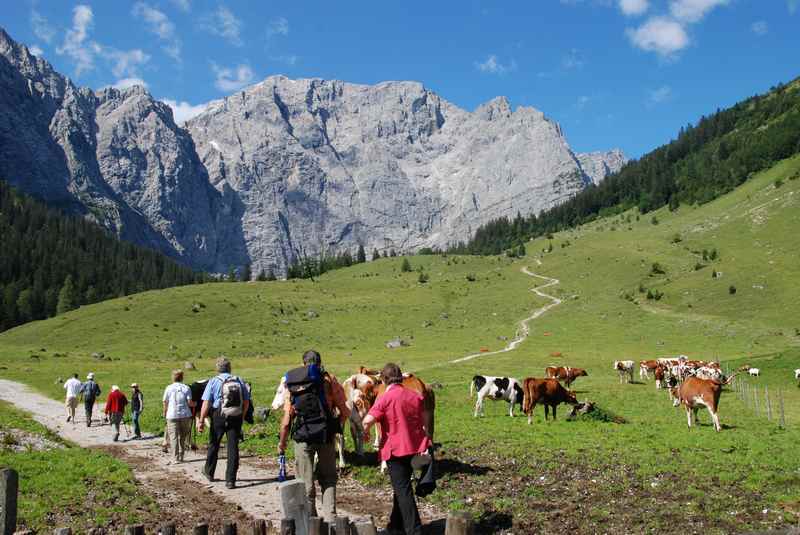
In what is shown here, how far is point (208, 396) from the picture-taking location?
16203 millimetres

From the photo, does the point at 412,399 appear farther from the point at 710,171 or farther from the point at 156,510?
the point at 710,171

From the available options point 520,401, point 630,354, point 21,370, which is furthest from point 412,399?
point 21,370

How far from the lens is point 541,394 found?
25953 mm

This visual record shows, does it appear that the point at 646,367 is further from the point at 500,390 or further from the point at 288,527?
the point at 288,527

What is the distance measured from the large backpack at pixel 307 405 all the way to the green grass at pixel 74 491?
4.37 meters

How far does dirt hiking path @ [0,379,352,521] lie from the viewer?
47.1 feet

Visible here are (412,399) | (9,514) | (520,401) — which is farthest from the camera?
(520,401)

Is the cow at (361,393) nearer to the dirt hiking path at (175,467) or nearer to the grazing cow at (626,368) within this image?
the dirt hiking path at (175,467)

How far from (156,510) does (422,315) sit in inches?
3374

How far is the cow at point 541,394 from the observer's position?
25.4 m

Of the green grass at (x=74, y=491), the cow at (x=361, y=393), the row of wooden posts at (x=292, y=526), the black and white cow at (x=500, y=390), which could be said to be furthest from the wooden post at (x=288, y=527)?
the black and white cow at (x=500, y=390)

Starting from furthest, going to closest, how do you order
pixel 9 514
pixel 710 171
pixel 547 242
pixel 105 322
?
1. pixel 710 171
2. pixel 547 242
3. pixel 105 322
4. pixel 9 514

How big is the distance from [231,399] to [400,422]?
23.4 feet

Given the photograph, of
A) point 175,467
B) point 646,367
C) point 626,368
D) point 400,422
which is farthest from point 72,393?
point 646,367
